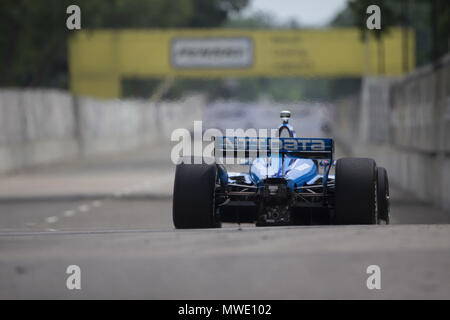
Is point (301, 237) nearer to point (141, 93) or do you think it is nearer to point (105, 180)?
point (105, 180)

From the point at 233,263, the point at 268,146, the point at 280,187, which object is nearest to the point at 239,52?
the point at 268,146

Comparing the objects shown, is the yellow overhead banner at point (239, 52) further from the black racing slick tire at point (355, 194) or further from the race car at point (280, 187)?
the black racing slick tire at point (355, 194)

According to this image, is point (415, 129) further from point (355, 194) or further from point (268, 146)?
point (355, 194)

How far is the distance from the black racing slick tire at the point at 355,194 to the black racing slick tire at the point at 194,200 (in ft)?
4.24

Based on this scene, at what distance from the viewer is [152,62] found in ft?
214

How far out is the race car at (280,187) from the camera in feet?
38.7

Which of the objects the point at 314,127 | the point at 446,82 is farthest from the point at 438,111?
the point at 314,127

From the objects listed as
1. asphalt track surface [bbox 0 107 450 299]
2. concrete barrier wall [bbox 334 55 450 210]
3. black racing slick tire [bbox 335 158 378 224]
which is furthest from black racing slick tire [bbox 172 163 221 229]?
concrete barrier wall [bbox 334 55 450 210]

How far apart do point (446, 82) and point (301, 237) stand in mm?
12332

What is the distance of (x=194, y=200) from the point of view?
12.2m

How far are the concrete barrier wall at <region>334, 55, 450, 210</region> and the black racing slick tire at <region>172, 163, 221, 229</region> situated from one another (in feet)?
28.5

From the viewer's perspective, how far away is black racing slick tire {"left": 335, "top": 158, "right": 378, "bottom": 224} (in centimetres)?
1174

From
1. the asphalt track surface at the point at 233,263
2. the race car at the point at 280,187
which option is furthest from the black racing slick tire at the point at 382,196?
the asphalt track surface at the point at 233,263
